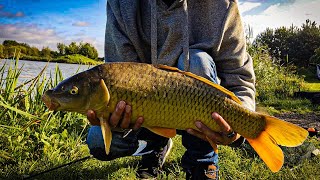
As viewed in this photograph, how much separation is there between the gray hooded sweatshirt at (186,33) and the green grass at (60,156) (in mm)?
505

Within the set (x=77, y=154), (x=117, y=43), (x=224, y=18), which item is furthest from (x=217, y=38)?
(x=77, y=154)

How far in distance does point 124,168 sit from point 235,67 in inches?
31.8

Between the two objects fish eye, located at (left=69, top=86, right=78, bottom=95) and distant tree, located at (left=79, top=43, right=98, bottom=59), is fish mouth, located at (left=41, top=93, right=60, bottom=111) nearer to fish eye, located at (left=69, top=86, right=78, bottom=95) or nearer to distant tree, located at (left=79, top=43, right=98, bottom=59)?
fish eye, located at (left=69, top=86, right=78, bottom=95)

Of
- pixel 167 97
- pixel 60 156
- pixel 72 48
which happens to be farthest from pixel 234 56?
pixel 72 48

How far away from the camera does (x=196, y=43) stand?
5.74 ft

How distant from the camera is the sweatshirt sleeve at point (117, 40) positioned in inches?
68.2

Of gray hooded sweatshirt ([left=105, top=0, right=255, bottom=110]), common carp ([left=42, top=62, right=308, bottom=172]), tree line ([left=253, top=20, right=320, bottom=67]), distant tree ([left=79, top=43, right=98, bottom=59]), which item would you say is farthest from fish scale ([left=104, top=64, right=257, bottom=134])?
tree line ([left=253, top=20, right=320, bottom=67])

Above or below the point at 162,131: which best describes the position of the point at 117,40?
above

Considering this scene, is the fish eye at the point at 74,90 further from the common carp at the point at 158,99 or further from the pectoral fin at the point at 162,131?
the pectoral fin at the point at 162,131

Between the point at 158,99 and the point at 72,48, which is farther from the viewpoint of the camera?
the point at 72,48

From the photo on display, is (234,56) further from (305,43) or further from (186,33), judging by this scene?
(305,43)

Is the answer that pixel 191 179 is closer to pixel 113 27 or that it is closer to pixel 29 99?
pixel 113 27

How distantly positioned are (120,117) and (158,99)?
150mm

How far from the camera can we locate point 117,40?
1740 mm
